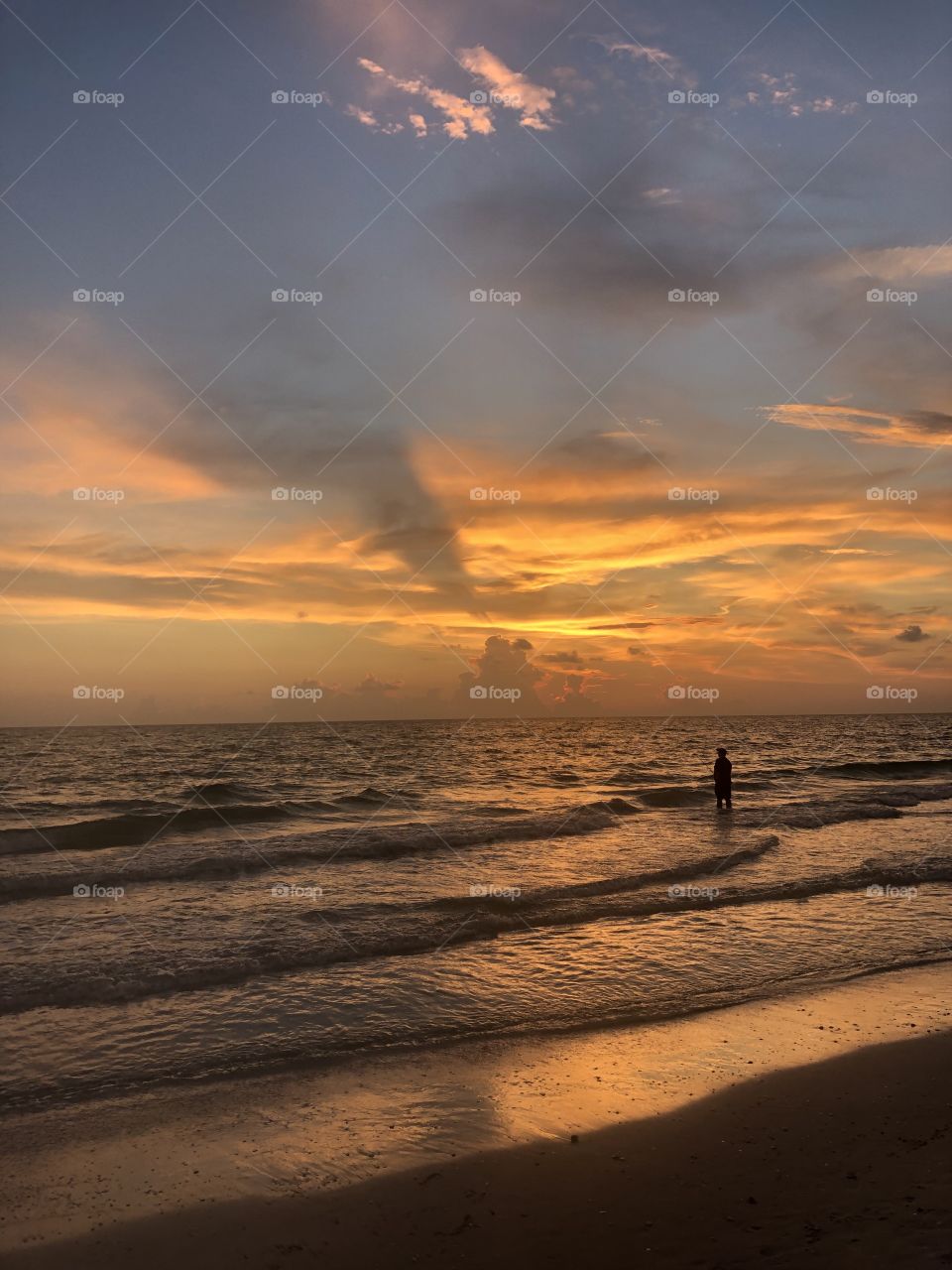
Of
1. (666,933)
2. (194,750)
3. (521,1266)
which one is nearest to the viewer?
(521,1266)

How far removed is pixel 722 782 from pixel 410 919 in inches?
701

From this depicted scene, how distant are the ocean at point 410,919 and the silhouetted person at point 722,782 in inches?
23.6

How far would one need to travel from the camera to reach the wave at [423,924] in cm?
1131

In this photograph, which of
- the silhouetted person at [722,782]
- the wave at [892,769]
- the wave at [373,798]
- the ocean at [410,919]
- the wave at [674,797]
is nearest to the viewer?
the ocean at [410,919]

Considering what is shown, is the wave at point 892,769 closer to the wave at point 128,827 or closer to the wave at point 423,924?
the wave at point 423,924

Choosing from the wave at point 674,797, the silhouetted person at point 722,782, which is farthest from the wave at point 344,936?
the wave at point 674,797

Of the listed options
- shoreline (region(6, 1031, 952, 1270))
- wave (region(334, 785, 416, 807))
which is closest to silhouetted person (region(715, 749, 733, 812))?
wave (region(334, 785, 416, 807))

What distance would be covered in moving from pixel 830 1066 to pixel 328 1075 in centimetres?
484

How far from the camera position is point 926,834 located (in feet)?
80.5

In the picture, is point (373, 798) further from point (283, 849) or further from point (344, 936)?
point (344, 936)

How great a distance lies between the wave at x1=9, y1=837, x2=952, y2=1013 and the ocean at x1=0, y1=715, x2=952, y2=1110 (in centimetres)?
6

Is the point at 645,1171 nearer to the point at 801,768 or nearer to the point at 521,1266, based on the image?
the point at 521,1266

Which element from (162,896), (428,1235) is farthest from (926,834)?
(428,1235)

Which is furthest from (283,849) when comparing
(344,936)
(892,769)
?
(892,769)
